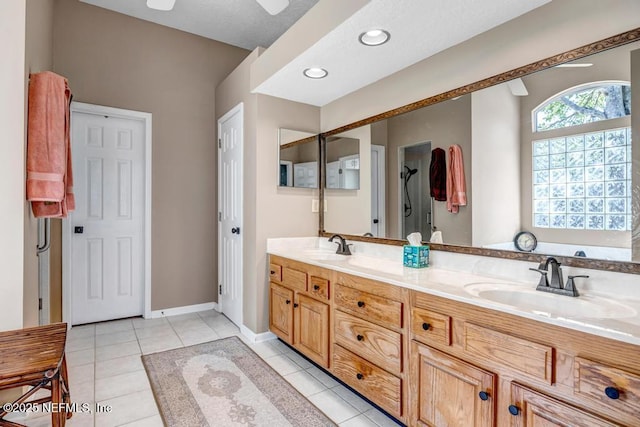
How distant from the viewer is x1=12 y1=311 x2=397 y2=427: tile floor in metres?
1.84

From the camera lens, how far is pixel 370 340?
183 centimetres

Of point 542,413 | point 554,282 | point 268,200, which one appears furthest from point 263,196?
point 542,413

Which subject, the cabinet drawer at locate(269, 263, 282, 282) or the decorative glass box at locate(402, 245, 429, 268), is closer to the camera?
the decorative glass box at locate(402, 245, 429, 268)

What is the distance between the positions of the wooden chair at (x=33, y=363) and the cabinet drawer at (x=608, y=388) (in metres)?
1.84

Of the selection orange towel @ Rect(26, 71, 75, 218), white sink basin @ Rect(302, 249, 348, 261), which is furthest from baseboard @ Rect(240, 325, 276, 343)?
orange towel @ Rect(26, 71, 75, 218)

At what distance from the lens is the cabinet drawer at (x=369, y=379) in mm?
1680

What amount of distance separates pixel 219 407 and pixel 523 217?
76.0 inches

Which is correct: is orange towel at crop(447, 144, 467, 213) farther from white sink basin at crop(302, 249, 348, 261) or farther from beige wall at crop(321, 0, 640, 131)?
white sink basin at crop(302, 249, 348, 261)

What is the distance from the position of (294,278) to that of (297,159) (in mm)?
1090

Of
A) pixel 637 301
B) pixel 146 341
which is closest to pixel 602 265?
pixel 637 301

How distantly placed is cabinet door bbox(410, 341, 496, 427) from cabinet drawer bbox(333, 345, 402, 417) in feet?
0.39

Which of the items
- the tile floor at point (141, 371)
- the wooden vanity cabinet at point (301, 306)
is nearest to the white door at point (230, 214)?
the tile floor at point (141, 371)

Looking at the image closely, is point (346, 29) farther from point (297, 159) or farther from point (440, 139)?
point (297, 159)

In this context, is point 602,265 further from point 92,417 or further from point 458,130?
point 92,417
